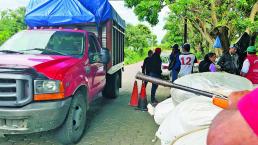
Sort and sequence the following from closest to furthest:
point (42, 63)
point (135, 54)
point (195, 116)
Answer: point (195, 116)
point (42, 63)
point (135, 54)

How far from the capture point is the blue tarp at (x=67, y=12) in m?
7.94

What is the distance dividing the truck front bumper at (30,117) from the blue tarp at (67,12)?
3.58 m

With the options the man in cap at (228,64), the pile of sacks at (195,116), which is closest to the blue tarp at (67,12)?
the man in cap at (228,64)

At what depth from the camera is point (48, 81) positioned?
4746 mm

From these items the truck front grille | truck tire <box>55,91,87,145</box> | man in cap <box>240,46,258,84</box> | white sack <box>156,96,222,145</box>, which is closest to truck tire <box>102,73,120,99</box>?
truck tire <box>55,91,87,145</box>

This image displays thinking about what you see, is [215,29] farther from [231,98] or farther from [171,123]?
[231,98]

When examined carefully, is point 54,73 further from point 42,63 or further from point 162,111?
point 162,111

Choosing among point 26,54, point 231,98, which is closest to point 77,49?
point 26,54

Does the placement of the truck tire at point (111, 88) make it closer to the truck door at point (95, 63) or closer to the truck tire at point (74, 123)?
the truck door at point (95, 63)

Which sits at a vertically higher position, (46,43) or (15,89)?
(46,43)

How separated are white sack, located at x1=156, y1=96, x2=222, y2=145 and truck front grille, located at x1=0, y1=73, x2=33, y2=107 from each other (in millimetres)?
2138

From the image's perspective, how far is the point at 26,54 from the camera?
18.4 feet

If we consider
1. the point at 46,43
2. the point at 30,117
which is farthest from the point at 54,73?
the point at 46,43

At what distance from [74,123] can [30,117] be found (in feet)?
3.33
